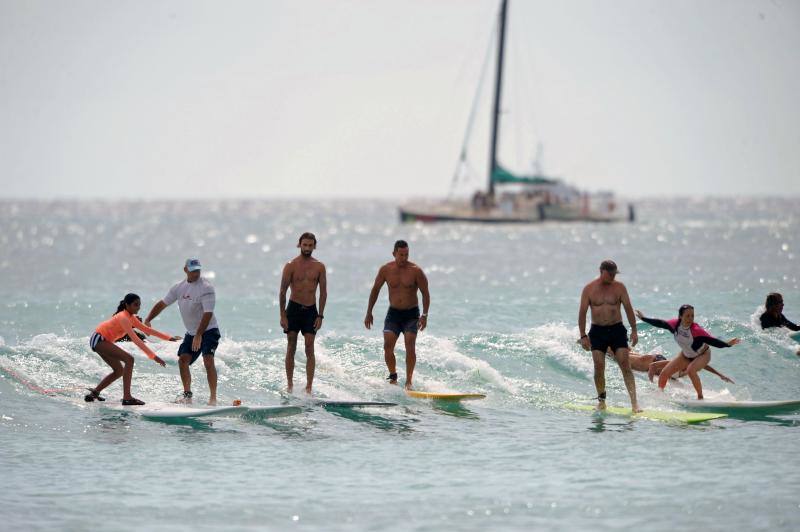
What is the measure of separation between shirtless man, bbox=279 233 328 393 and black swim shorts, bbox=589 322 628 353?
323 centimetres

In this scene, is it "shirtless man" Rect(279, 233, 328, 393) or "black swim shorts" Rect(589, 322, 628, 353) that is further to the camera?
"shirtless man" Rect(279, 233, 328, 393)

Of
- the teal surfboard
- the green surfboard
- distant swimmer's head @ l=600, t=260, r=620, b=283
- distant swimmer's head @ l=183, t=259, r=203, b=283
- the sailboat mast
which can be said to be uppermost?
the sailboat mast

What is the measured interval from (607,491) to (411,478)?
5.83 ft

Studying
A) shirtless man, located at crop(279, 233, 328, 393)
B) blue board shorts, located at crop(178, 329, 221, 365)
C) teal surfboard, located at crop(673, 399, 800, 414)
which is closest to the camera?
blue board shorts, located at crop(178, 329, 221, 365)

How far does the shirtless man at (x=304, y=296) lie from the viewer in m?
13.0

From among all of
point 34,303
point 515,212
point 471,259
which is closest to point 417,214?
point 515,212

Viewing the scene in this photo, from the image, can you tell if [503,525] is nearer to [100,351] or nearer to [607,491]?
[607,491]

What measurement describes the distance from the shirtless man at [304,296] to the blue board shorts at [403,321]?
1.01 m

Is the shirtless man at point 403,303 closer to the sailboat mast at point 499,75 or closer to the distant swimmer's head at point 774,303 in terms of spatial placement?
the distant swimmer's head at point 774,303

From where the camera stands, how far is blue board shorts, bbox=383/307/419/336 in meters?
13.6

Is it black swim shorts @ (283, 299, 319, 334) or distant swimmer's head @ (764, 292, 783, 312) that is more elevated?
distant swimmer's head @ (764, 292, 783, 312)

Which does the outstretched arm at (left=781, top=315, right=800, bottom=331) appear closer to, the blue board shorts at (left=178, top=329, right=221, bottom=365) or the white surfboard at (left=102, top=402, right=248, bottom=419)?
the white surfboard at (left=102, top=402, right=248, bottom=419)

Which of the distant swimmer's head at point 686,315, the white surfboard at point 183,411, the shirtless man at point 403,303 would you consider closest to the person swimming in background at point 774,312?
the distant swimmer's head at point 686,315

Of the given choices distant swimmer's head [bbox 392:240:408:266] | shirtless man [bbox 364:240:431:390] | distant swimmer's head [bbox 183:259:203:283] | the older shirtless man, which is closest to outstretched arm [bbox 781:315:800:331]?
the older shirtless man
